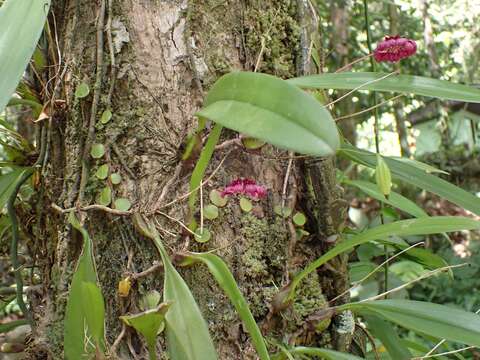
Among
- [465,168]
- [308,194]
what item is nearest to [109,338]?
[308,194]

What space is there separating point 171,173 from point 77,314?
0.68 ft

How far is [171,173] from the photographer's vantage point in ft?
2.43

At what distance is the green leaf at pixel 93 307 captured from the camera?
574mm

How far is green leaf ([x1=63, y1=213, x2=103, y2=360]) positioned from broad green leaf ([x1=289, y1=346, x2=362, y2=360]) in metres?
0.26

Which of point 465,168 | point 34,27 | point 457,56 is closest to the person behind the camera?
point 34,27

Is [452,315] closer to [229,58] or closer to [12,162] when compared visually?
[229,58]

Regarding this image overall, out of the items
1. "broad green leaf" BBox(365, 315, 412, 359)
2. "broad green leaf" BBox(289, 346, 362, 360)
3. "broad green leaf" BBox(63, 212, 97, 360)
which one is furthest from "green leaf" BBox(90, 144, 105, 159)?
"broad green leaf" BBox(365, 315, 412, 359)

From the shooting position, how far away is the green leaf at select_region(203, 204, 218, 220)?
73 cm

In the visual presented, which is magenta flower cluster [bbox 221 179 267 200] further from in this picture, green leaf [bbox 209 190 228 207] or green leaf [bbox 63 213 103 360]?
green leaf [bbox 63 213 103 360]

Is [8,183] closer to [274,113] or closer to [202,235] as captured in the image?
[202,235]

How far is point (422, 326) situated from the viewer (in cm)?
69

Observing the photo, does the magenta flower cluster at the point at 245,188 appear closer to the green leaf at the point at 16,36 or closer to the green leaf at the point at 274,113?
the green leaf at the point at 274,113

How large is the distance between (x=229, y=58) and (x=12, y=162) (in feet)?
1.29

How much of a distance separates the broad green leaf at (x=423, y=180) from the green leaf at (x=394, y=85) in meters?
0.11
